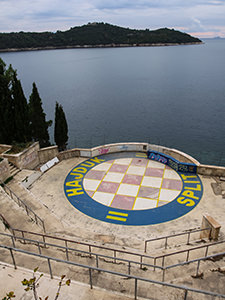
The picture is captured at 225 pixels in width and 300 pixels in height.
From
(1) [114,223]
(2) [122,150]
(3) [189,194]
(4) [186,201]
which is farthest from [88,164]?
(4) [186,201]

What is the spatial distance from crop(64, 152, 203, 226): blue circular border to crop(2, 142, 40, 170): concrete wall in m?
4.93

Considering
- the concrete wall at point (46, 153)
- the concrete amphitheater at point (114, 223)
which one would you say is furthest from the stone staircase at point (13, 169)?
the concrete wall at point (46, 153)

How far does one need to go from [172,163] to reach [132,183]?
496 centimetres

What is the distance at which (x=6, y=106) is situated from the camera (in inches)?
1052

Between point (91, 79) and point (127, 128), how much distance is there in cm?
5154

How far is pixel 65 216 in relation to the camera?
18.5 meters

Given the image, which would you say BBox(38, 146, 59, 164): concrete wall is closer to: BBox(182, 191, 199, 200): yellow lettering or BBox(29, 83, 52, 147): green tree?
BBox(29, 83, 52, 147): green tree

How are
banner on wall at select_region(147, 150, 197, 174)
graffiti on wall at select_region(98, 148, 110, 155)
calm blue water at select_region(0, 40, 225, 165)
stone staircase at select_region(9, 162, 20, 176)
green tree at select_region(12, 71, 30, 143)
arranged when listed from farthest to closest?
calm blue water at select_region(0, 40, 225, 165) → graffiti on wall at select_region(98, 148, 110, 155) → green tree at select_region(12, 71, 30, 143) → banner on wall at select_region(147, 150, 197, 174) → stone staircase at select_region(9, 162, 20, 176)

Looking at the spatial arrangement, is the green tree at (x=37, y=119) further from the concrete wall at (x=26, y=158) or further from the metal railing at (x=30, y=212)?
the metal railing at (x=30, y=212)

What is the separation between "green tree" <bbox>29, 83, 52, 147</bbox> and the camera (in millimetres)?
27844

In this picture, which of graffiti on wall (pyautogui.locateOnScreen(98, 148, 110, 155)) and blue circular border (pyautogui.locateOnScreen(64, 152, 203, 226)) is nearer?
blue circular border (pyautogui.locateOnScreen(64, 152, 203, 226))

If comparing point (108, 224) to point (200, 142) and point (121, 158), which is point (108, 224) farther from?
point (200, 142)

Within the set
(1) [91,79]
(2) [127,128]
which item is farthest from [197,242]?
(1) [91,79]

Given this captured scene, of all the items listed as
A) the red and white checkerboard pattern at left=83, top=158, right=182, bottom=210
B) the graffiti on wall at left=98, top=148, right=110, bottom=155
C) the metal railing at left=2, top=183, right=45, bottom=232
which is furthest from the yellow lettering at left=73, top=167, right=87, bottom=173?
the metal railing at left=2, top=183, right=45, bottom=232
